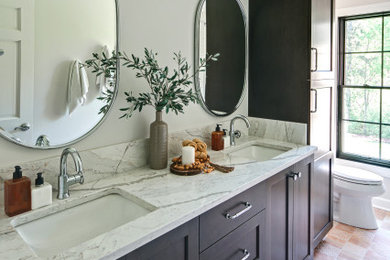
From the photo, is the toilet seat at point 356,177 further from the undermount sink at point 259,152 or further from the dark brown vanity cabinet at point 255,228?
the undermount sink at point 259,152

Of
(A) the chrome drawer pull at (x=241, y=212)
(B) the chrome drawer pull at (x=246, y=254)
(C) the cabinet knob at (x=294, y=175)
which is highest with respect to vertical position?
(C) the cabinet knob at (x=294, y=175)

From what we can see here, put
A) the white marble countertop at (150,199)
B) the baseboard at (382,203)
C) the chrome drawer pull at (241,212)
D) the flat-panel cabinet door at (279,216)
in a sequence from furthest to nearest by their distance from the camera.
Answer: the baseboard at (382,203) → the flat-panel cabinet door at (279,216) → the chrome drawer pull at (241,212) → the white marble countertop at (150,199)

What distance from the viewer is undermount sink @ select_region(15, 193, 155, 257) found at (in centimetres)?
107

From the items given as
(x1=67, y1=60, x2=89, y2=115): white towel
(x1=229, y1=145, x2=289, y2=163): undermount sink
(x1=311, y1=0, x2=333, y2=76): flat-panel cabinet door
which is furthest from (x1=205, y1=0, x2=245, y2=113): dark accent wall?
(x1=67, y1=60, x2=89, y2=115): white towel

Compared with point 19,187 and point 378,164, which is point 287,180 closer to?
point 19,187

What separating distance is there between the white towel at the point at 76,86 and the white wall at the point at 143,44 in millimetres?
166

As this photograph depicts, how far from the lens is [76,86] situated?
1.35 m

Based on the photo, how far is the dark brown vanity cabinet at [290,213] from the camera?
1687mm

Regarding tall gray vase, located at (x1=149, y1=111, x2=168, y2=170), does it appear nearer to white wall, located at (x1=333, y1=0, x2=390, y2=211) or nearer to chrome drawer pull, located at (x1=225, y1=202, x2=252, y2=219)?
chrome drawer pull, located at (x1=225, y1=202, x2=252, y2=219)

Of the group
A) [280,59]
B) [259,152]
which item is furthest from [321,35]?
[259,152]

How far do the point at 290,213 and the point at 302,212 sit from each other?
0.21m

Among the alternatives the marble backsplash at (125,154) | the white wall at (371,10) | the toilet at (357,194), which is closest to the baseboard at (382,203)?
the white wall at (371,10)

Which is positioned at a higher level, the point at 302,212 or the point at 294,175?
the point at 294,175

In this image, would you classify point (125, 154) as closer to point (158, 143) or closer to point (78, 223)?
point (158, 143)
